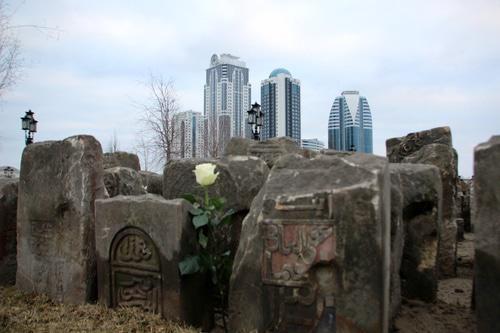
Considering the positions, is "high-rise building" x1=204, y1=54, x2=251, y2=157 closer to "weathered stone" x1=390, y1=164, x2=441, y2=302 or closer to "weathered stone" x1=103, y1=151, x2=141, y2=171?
"weathered stone" x1=103, y1=151, x2=141, y2=171

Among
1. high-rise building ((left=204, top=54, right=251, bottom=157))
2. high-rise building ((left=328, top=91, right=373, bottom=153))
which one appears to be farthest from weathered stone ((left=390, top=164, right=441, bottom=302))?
high-rise building ((left=328, top=91, right=373, bottom=153))

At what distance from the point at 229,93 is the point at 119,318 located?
2231cm

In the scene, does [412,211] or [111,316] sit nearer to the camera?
[111,316]

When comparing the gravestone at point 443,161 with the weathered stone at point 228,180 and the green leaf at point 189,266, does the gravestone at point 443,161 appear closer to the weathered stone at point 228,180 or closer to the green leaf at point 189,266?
the weathered stone at point 228,180

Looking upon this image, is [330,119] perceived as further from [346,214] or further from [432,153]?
[346,214]

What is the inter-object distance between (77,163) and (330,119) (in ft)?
76.9

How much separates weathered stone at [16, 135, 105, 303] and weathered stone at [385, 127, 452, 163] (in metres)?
4.04

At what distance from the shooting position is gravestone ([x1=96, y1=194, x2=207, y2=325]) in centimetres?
285

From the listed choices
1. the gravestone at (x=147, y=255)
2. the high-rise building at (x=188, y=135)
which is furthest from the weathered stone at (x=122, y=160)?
the gravestone at (x=147, y=255)

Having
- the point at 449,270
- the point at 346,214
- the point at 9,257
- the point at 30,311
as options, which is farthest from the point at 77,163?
the point at 449,270

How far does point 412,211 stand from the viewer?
3.42 m

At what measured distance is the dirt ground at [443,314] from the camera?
278 centimetres

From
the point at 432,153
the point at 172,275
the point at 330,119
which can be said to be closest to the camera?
the point at 172,275

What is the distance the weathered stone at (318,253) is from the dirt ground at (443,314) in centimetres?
73
